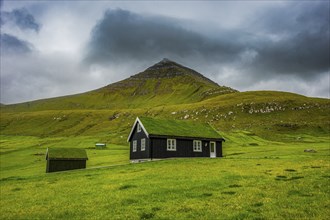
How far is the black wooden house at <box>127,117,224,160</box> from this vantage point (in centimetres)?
5641

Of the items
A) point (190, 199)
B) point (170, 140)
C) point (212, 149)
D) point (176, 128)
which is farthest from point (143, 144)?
point (190, 199)

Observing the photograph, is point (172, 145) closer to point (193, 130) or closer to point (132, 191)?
point (193, 130)

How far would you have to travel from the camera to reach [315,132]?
136875 mm

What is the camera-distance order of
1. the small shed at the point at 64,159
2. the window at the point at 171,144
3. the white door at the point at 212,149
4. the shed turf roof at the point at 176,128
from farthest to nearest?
1. the white door at the point at 212,149
2. the small shed at the point at 64,159
3. the window at the point at 171,144
4. the shed turf roof at the point at 176,128

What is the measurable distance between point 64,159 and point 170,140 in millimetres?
20727

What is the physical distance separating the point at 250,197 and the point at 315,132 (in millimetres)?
130658

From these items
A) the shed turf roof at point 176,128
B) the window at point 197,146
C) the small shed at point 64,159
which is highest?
the shed turf roof at point 176,128

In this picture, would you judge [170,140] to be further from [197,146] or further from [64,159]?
[64,159]

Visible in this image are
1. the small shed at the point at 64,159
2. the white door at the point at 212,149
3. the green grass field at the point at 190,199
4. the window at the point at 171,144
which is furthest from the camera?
the white door at the point at 212,149

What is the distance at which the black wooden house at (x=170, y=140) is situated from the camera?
56.4 metres

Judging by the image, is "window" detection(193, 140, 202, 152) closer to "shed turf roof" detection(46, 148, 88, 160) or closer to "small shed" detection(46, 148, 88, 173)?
"shed turf roof" detection(46, 148, 88, 160)

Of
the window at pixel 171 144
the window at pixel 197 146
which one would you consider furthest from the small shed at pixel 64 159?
the window at pixel 197 146

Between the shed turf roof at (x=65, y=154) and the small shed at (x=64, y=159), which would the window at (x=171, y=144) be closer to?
the shed turf roof at (x=65, y=154)

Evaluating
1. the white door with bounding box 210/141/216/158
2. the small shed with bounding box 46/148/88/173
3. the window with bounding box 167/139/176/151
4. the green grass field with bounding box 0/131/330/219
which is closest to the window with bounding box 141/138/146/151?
the window with bounding box 167/139/176/151
